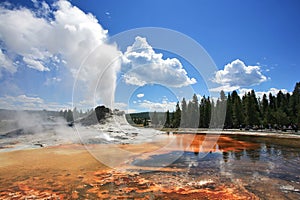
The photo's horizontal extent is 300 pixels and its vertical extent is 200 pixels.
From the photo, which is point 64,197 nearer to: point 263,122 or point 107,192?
point 107,192

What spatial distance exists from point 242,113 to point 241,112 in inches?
11.7

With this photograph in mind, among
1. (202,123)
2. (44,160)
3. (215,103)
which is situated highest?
(215,103)

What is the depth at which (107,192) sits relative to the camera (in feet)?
23.2

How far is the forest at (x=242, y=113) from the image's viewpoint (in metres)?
34.4

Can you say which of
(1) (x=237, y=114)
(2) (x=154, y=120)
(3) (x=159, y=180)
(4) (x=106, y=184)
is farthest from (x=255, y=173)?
(2) (x=154, y=120)

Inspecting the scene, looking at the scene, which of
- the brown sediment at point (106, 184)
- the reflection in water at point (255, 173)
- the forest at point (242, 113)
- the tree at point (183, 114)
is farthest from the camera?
the tree at point (183, 114)

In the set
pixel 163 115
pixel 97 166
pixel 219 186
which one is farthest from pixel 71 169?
pixel 163 115

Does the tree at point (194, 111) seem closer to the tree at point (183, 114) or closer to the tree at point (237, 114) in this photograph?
the tree at point (183, 114)

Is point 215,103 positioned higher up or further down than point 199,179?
higher up

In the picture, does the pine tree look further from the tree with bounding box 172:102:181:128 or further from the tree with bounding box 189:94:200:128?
the tree with bounding box 189:94:200:128

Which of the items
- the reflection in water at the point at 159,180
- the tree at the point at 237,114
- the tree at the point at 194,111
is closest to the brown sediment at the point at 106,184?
the reflection in water at the point at 159,180

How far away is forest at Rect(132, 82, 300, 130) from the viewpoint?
1356 inches

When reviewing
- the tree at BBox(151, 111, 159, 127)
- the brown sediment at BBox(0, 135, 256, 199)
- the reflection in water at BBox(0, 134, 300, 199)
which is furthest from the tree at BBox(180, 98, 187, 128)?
the brown sediment at BBox(0, 135, 256, 199)

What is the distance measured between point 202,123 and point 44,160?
125 feet
